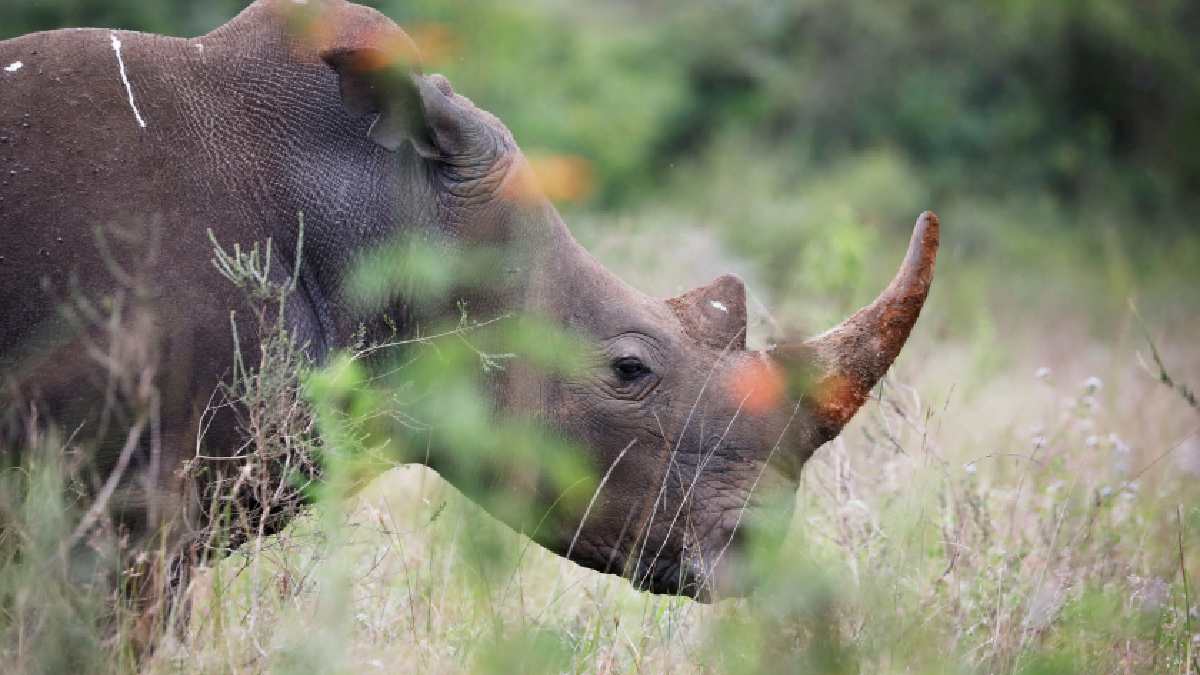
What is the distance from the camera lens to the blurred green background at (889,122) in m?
18.1

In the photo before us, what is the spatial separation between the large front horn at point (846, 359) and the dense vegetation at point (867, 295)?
19.5 inches

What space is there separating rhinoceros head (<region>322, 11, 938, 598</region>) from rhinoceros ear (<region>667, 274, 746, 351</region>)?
1.9 inches

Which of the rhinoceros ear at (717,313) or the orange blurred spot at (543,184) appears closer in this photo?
the orange blurred spot at (543,184)

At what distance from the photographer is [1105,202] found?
26.0 meters

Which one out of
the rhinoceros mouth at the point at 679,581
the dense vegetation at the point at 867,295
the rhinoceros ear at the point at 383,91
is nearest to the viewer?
the dense vegetation at the point at 867,295

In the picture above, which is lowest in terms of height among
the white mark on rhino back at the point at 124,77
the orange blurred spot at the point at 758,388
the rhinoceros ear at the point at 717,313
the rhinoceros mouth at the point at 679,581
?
the rhinoceros mouth at the point at 679,581

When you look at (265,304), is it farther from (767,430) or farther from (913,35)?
(913,35)

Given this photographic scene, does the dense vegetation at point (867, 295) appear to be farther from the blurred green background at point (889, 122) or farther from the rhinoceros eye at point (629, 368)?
the rhinoceros eye at point (629, 368)

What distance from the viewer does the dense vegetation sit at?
14.9 ft

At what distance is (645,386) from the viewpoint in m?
5.16

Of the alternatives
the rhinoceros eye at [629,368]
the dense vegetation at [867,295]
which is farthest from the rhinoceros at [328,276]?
the dense vegetation at [867,295]

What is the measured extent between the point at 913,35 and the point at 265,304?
2454 cm

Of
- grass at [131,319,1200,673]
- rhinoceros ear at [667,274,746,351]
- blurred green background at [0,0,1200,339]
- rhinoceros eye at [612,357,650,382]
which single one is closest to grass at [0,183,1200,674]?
grass at [131,319,1200,673]

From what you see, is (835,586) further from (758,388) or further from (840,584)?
(758,388)
